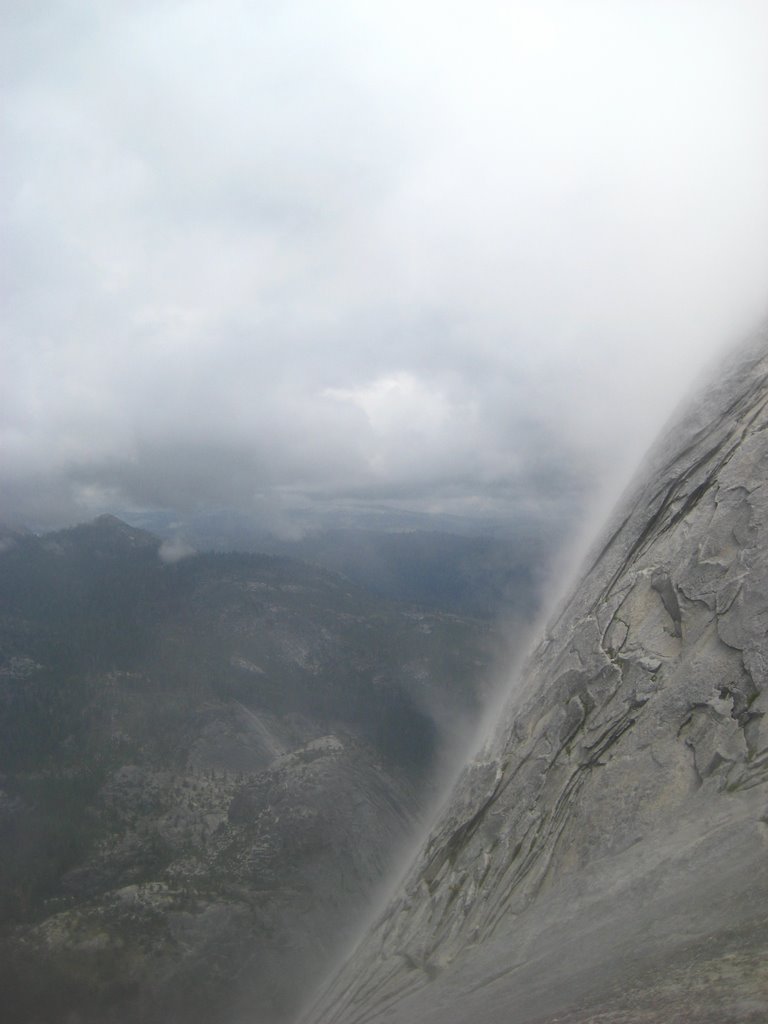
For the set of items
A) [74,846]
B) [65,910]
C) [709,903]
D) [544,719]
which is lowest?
[709,903]

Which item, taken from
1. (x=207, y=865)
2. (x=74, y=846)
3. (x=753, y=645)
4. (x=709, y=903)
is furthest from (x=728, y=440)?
(x=74, y=846)

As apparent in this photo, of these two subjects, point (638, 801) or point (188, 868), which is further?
point (188, 868)

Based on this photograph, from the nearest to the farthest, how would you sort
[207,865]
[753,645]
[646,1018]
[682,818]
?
[646,1018]
[682,818]
[753,645]
[207,865]

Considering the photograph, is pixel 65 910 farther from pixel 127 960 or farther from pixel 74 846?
pixel 74 846

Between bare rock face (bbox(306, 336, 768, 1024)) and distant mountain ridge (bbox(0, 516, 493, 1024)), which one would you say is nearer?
bare rock face (bbox(306, 336, 768, 1024))

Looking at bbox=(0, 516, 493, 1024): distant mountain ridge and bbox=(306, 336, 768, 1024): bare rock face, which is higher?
bbox=(0, 516, 493, 1024): distant mountain ridge

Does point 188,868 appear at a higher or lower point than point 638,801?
higher

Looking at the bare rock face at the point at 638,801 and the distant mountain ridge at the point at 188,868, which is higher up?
the distant mountain ridge at the point at 188,868

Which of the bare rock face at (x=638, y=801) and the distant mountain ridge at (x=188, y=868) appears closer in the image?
the bare rock face at (x=638, y=801)
